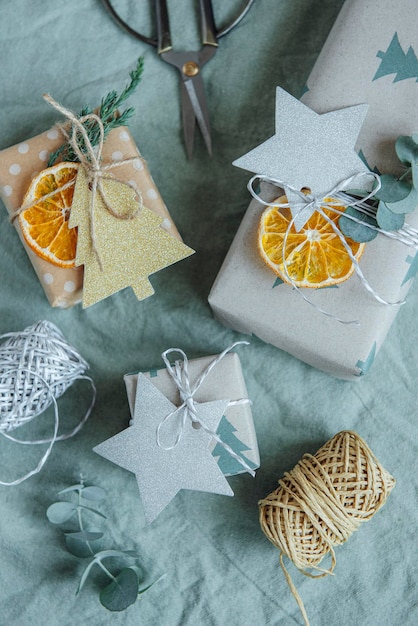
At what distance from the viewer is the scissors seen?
103cm

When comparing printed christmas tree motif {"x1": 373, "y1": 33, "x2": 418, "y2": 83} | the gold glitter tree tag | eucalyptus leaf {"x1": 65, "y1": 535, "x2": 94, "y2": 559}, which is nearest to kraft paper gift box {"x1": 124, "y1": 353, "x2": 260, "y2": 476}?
the gold glitter tree tag

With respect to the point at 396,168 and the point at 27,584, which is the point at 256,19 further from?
the point at 27,584

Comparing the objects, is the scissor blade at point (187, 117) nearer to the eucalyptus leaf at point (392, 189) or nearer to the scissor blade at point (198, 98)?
the scissor blade at point (198, 98)

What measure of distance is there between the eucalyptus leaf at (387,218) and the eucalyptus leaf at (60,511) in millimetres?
608

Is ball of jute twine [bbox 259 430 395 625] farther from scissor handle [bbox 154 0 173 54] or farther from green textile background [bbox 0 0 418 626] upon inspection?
scissor handle [bbox 154 0 173 54]

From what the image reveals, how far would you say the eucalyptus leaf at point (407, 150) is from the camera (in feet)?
2.90

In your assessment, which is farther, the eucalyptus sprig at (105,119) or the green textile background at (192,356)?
the green textile background at (192,356)

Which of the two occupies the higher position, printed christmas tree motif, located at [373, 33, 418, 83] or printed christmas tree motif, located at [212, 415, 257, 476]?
printed christmas tree motif, located at [373, 33, 418, 83]

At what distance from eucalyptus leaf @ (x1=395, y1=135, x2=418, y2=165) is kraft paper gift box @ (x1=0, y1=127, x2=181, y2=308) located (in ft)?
1.05

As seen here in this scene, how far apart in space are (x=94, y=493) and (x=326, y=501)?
1.15 feet

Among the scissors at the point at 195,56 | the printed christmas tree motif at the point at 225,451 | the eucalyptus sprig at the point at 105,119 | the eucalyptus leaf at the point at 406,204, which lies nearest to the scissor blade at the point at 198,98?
the scissors at the point at 195,56

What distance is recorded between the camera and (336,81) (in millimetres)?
935

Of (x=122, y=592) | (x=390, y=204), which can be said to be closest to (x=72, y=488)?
(x=122, y=592)

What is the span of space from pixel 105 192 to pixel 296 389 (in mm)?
411
